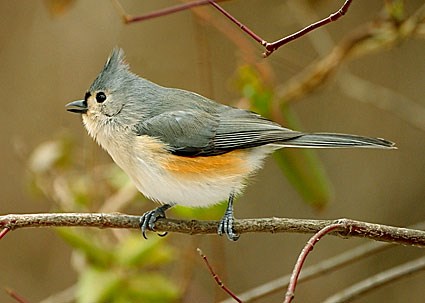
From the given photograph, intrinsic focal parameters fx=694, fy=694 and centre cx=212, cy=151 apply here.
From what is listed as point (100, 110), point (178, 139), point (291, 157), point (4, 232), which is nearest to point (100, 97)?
point (100, 110)

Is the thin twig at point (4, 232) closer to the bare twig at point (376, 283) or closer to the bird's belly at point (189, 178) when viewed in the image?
the bird's belly at point (189, 178)

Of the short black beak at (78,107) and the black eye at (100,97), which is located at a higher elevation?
the black eye at (100,97)

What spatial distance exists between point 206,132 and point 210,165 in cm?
14

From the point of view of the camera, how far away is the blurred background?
3475mm

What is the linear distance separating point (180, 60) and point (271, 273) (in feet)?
5.00

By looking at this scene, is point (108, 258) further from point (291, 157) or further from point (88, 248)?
point (291, 157)

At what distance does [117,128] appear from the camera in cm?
259

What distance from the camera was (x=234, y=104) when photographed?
12.5ft

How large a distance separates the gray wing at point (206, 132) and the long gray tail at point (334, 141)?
3cm

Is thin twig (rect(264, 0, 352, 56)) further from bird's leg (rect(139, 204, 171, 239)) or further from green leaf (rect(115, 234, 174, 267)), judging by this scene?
green leaf (rect(115, 234, 174, 267))

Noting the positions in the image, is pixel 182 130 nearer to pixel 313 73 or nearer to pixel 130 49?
pixel 313 73

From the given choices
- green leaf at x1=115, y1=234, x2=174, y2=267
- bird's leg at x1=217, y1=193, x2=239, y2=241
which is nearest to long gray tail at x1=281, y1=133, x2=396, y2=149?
bird's leg at x1=217, y1=193, x2=239, y2=241

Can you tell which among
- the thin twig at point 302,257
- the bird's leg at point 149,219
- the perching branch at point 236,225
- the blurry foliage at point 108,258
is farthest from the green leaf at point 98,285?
the thin twig at point 302,257

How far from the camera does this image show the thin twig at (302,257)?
1377mm
